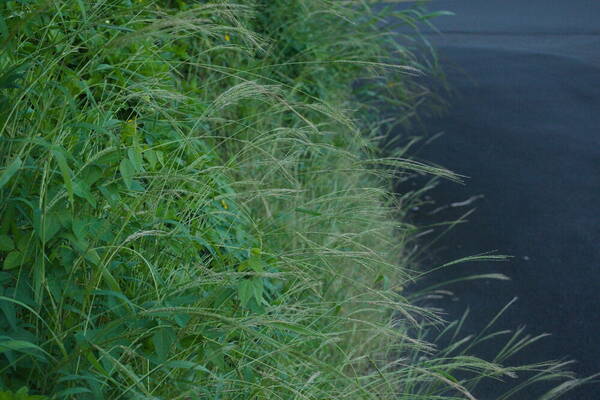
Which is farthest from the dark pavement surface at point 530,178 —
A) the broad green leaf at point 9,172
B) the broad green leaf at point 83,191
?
the broad green leaf at point 9,172

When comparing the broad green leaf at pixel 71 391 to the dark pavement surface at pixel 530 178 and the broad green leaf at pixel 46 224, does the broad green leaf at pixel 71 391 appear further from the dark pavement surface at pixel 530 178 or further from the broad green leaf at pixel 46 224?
the dark pavement surface at pixel 530 178

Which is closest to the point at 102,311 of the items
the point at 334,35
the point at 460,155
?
the point at 334,35

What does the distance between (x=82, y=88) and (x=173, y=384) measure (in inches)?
36.0

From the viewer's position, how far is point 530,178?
16.2 ft

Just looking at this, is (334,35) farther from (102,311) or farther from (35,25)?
(102,311)

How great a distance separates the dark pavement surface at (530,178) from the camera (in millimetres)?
3523

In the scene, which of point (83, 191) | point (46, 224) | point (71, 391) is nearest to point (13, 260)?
point (46, 224)

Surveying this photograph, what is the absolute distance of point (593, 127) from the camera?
5.63 metres

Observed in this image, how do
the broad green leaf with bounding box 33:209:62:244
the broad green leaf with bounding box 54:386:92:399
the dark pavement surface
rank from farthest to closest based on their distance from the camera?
the dark pavement surface < the broad green leaf with bounding box 33:209:62:244 < the broad green leaf with bounding box 54:386:92:399

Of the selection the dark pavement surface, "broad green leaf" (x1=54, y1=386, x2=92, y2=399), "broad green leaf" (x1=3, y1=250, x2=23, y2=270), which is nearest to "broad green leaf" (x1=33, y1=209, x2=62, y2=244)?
"broad green leaf" (x1=3, y1=250, x2=23, y2=270)

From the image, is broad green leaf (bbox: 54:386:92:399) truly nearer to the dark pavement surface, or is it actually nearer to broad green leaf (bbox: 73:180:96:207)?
broad green leaf (bbox: 73:180:96:207)

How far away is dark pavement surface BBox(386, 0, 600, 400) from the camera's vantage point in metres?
3.52

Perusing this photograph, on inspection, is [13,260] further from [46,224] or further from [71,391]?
[71,391]

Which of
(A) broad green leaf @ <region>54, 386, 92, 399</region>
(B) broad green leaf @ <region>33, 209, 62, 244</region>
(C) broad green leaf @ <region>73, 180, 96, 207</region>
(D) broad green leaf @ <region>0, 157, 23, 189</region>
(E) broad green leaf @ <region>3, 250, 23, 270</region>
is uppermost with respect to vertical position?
(D) broad green leaf @ <region>0, 157, 23, 189</region>
